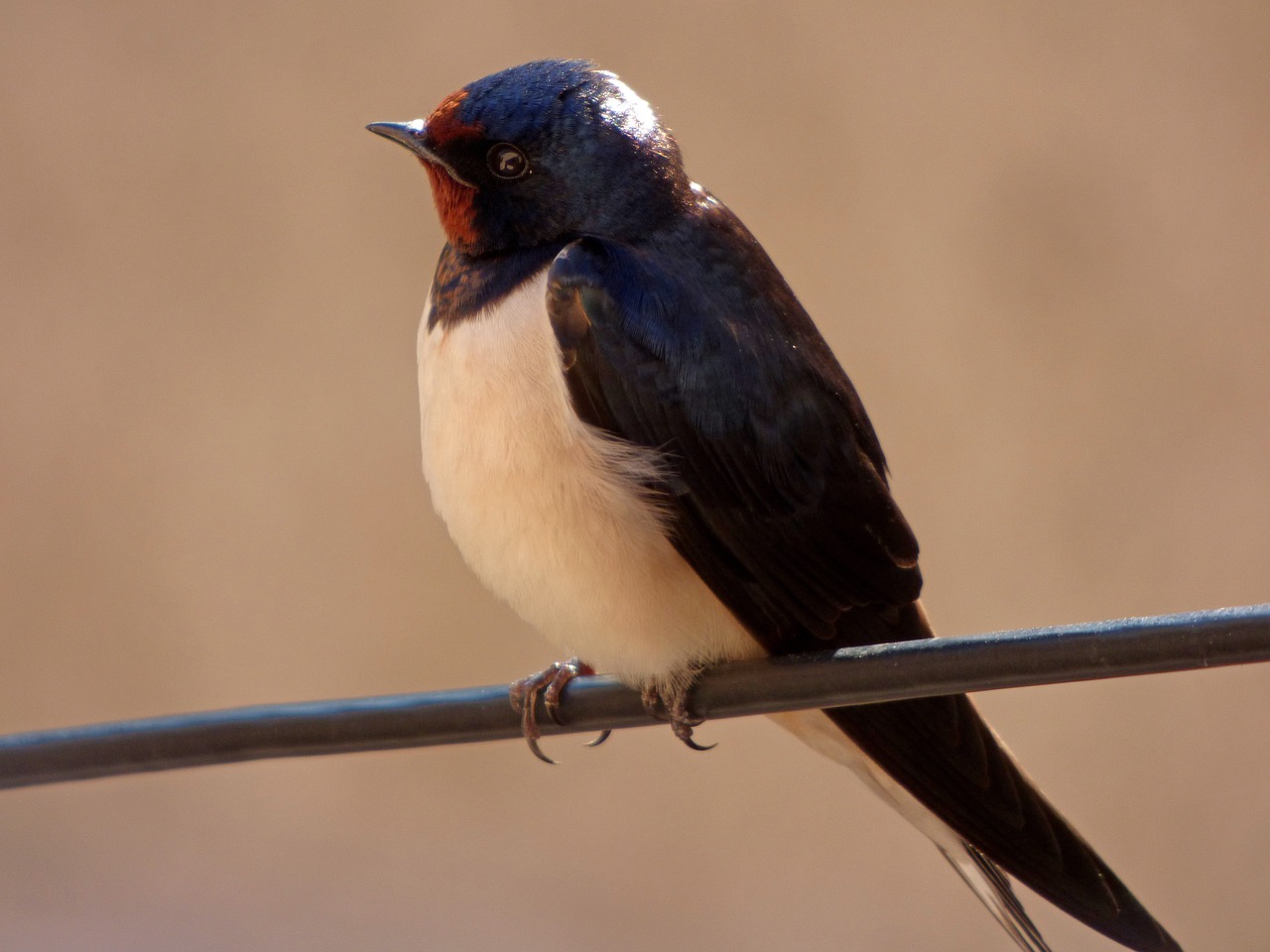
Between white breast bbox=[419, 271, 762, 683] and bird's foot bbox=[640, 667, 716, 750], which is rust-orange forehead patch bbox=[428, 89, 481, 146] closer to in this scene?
white breast bbox=[419, 271, 762, 683]

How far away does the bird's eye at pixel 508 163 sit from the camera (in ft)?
3.99

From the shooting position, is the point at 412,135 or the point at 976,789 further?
the point at 412,135

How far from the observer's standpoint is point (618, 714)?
1.05 metres

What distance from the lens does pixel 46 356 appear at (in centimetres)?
293

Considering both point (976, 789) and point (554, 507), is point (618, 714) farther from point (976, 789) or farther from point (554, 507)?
point (976, 789)

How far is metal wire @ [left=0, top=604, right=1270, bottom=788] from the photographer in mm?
741

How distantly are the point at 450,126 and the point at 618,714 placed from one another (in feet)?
1.64

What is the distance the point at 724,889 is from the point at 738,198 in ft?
4.37

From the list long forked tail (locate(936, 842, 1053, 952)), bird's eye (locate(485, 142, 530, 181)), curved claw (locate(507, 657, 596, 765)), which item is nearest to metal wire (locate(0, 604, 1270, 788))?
curved claw (locate(507, 657, 596, 765))

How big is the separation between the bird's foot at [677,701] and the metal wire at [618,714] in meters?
0.09

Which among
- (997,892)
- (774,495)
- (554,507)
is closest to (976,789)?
(997,892)

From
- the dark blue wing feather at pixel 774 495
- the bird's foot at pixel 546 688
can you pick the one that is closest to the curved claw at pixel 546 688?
the bird's foot at pixel 546 688

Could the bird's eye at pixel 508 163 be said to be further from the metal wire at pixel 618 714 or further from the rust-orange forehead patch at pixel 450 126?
the metal wire at pixel 618 714

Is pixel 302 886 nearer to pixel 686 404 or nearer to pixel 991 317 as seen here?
pixel 991 317
